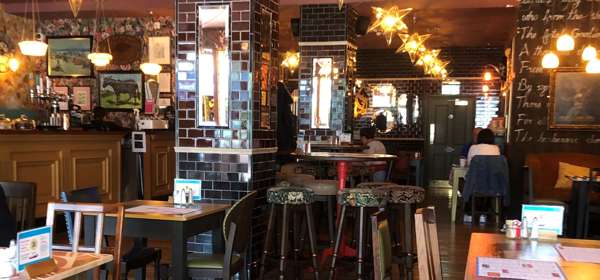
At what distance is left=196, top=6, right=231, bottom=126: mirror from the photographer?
4602mm

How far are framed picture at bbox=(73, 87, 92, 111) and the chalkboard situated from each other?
8.07m

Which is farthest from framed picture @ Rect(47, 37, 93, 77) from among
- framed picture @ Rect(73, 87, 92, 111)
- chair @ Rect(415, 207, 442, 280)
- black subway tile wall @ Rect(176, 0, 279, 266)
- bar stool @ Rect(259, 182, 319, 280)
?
chair @ Rect(415, 207, 442, 280)

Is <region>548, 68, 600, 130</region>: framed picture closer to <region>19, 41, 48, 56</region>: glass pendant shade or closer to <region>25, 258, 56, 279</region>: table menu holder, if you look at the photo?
<region>25, 258, 56, 279</region>: table menu holder

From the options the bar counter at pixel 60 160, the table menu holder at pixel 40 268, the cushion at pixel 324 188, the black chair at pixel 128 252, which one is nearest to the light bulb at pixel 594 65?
the cushion at pixel 324 188

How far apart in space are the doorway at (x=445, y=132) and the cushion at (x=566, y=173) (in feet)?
20.5

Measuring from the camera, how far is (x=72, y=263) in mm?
2160

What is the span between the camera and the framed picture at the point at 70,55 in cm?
1049

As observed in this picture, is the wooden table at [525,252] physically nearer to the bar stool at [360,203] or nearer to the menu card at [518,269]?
the menu card at [518,269]

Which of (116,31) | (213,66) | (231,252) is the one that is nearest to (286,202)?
(231,252)

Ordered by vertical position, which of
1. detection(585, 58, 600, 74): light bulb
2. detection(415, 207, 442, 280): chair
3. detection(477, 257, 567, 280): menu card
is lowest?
detection(477, 257, 567, 280): menu card

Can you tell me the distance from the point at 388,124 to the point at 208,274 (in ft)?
36.9

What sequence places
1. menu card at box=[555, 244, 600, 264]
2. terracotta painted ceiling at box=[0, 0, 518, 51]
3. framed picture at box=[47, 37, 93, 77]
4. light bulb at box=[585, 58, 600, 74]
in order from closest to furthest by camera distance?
menu card at box=[555, 244, 600, 264], light bulb at box=[585, 58, 600, 74], terracotta painted ceiling at box=[0, 0, 518, 51], framed picture at box=[47, 37, 93, 77]

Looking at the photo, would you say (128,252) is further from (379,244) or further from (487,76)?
(487,76)

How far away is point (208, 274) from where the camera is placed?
334 centimetres
